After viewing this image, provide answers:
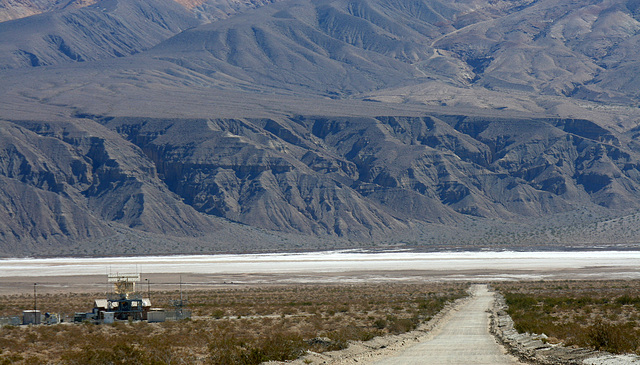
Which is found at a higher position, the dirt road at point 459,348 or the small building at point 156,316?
the small building at point 156,316

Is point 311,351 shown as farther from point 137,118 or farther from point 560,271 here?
point 137,118

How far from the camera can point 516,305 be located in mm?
41906

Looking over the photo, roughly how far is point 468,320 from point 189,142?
125167mm

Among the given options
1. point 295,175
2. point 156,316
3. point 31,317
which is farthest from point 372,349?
point 295,175

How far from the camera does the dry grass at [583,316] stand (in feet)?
73.5

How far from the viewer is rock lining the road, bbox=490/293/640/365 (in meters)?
20.0

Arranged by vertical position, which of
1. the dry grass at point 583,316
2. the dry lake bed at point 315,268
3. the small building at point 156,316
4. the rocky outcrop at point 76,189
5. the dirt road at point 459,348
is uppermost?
the rocky outcrop at point 76,189

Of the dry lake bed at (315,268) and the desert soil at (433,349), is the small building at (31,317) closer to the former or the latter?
the desert soil at (433,349)

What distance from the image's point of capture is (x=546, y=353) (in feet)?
74.5

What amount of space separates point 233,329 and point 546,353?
15355 mm

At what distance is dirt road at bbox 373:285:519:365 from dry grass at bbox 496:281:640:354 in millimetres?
1642

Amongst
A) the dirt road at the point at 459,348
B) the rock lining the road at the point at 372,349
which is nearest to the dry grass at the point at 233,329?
the rock lining the road at the point at 372,349

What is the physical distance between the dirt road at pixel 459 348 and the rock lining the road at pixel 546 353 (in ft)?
1.23

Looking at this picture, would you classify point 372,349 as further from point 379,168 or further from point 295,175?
point 379,168
